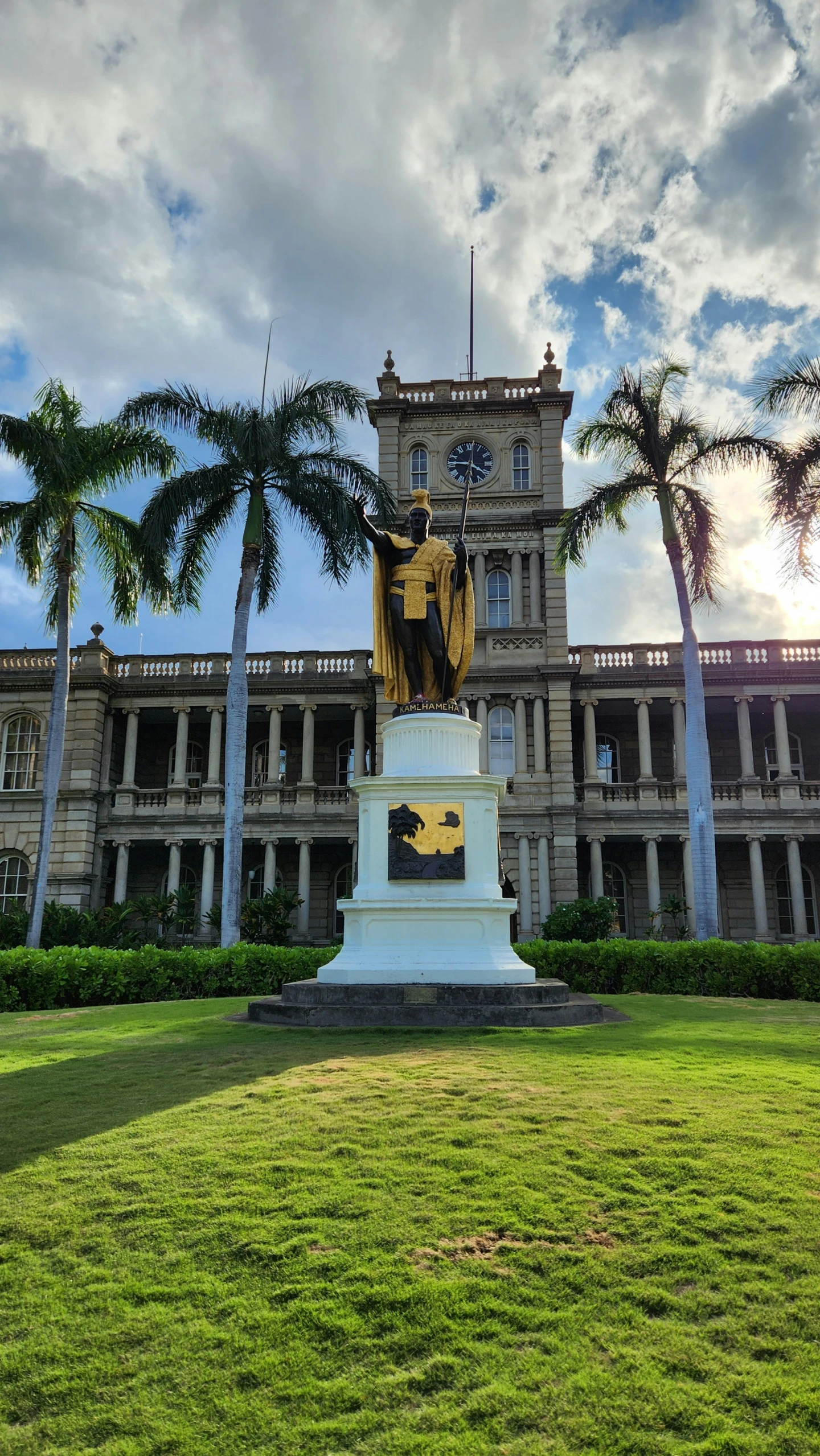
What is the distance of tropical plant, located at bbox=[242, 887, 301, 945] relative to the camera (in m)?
24.6

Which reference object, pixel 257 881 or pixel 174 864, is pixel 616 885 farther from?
pixel 174 864

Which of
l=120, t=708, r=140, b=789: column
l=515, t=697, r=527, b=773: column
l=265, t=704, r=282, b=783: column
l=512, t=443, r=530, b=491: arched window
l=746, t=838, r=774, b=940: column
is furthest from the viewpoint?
l=512, t=443, r=530, b=491: arched window

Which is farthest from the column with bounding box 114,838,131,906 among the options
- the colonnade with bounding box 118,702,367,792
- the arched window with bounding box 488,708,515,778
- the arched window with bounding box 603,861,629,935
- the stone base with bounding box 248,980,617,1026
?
the stone base with bounding box 248,980,617,1026

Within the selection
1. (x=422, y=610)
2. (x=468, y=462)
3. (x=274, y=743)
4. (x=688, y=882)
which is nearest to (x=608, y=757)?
(x=688, y=882)

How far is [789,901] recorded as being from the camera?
2930 cm

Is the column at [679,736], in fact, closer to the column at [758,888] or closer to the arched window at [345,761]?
the column at [758,888]

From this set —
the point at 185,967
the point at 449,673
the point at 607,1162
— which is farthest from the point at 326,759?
the point at 607,1162

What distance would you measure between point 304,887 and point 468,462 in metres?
14.5

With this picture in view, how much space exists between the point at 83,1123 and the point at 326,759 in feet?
89.7

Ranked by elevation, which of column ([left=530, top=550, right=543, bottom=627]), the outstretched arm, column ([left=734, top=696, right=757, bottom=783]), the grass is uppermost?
column ([left=530, top=550, right=543, bottom=627])

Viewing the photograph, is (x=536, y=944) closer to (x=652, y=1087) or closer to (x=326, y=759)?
(x=652, y=1087)

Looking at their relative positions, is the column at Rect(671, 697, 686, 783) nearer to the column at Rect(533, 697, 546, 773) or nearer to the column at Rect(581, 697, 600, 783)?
the column at Rect(581, 697, 600, 783)

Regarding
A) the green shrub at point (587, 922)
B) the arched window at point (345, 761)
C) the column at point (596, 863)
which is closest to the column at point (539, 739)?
the column at point (596, 863)

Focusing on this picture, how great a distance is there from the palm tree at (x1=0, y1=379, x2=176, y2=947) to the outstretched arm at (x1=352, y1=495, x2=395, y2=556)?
1036 centimetres
